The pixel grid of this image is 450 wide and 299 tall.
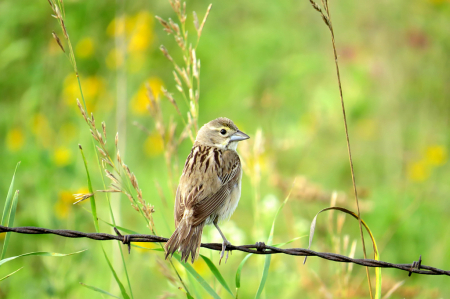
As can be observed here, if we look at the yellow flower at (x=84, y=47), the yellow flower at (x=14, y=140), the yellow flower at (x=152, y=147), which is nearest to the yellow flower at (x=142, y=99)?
the yellow flower at (x=152, y=147)

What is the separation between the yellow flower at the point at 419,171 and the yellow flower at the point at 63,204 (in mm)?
4579

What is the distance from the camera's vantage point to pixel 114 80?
7520mm

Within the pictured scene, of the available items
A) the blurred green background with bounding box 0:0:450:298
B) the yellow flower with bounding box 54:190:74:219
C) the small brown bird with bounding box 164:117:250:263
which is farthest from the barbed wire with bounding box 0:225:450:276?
the yellow flower with bounding box 54:190:74:219

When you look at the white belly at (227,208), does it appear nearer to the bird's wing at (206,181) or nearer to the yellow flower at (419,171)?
the bird's wing at (206,181)

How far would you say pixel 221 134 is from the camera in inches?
182

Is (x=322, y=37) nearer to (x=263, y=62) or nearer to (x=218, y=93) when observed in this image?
(x=263, y=62)

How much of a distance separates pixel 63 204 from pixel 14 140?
117cm

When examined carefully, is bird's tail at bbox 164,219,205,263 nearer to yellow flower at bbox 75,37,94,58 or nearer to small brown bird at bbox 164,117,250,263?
small brown bird at bbox 164,117,250,263

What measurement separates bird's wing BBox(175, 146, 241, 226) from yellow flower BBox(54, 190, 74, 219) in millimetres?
1601

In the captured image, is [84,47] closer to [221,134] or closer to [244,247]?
[221,134]

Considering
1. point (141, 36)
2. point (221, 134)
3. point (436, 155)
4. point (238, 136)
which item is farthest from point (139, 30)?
point (436, 155)

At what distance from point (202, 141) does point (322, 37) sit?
16.1ft

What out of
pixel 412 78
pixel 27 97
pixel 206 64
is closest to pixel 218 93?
pixel 206 64

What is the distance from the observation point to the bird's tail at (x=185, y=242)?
3.09m
